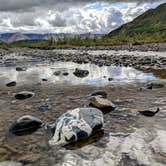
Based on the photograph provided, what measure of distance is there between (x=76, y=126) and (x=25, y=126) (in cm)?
215

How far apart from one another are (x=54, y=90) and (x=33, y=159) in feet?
36.7

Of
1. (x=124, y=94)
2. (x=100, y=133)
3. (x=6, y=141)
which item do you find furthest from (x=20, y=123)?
(x=124, y=94)

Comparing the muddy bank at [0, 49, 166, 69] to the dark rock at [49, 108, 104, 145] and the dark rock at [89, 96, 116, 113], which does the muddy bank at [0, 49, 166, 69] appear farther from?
the dark rock at [49, 108, 104, 145]

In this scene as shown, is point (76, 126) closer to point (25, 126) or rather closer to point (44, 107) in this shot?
point (25, 126)

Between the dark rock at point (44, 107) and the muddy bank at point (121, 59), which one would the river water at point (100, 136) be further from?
the muddy bank at point (121, 59)

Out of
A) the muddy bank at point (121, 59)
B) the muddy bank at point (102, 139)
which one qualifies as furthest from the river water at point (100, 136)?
the muddy bank at point (121, 59)

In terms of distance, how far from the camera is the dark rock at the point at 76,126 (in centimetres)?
958

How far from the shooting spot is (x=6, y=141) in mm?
10031

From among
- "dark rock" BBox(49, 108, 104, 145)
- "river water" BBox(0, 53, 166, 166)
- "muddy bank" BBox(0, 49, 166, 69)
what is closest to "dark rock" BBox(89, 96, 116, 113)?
"river water" BBox(0, 53, 166, 166)

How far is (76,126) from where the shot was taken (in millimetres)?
9766

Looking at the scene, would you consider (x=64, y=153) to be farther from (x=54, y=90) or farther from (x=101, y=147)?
(x=54, y=90)

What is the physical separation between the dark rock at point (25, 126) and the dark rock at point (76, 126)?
115 centimetres

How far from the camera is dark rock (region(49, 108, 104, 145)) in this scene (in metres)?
9.58

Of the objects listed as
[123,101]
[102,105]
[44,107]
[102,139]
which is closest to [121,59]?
[123,101]
